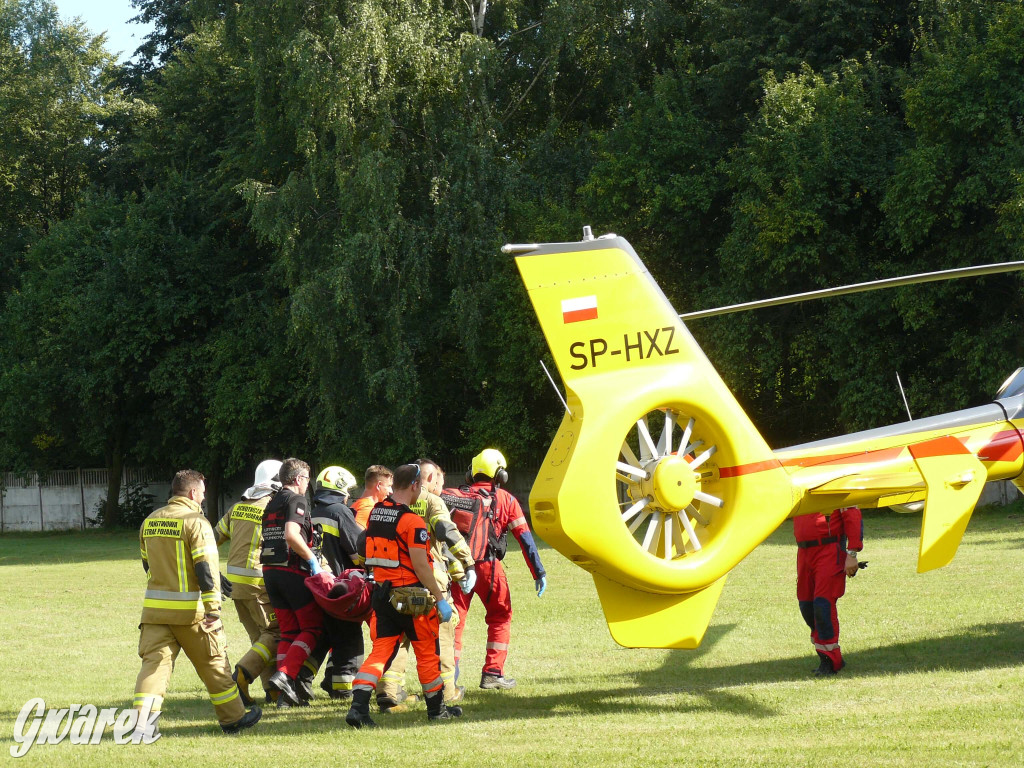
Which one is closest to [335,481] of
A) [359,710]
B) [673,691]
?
[359,710]

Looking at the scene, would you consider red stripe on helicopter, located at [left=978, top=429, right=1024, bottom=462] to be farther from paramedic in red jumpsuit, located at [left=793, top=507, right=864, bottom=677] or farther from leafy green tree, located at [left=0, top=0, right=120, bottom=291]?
leafy green tree, located at [left=0, top=0, right=120, bottom=291]

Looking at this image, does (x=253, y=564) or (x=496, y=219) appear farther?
(x=496, y=219)

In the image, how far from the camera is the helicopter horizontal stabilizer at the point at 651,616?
739 cm

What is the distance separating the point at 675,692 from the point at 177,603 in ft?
12.8

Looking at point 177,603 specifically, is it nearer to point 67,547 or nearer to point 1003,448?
point 1003,448

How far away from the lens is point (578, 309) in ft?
24.3

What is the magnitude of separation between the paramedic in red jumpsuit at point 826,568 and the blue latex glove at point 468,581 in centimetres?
269

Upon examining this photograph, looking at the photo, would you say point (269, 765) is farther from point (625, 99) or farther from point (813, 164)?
point (625, 99)

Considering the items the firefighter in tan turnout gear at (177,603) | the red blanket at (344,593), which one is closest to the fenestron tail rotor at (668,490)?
the red blanket at (344,593)

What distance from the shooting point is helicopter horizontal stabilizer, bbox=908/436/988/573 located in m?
7.88

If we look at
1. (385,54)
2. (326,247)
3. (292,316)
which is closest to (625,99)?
(385,54)

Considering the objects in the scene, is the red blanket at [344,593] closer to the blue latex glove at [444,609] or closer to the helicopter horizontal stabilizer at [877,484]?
the blue latex glove at [444,609]

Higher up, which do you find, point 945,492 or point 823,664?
→ point 945,492

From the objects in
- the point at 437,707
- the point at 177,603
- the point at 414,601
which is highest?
the point at 177,603
